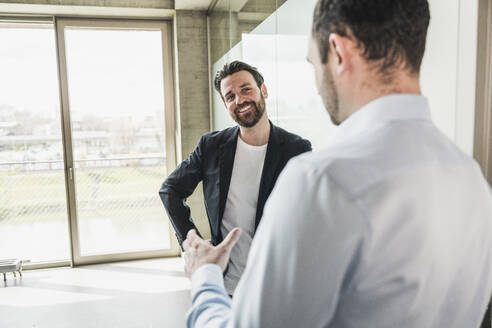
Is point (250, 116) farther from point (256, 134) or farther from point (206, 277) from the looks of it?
point (206, 277)

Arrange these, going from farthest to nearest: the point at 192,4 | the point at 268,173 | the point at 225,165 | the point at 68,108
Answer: the point at 68,108, the point at 192,4, the point at 225,165, the point at 268,173

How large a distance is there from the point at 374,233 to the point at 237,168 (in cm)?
122

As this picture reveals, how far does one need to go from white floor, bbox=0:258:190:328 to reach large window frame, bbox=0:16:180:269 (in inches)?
5.0

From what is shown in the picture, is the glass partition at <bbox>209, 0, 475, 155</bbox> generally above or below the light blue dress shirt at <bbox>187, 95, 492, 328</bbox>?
above

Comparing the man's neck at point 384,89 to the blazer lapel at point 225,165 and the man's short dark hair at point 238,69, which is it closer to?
the blazer lapel at point 225,165

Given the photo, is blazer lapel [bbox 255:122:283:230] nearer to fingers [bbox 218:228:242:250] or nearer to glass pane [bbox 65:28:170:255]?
fingers [bbox 218:228:242:250]

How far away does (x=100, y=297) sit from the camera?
348cm

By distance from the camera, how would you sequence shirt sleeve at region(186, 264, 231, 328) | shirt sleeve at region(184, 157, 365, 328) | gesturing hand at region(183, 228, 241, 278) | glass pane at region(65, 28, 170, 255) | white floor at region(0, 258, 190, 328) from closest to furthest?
shirt sleeve at region(184, 157, 365, 328) < shirt sleeve at region(186, 264, 231, 328) < gesturing hand at region(183, 228, 241, 278) < white floor at region(0, 258, 190, 328) < glass pane at region(65, 28, 170, 255)

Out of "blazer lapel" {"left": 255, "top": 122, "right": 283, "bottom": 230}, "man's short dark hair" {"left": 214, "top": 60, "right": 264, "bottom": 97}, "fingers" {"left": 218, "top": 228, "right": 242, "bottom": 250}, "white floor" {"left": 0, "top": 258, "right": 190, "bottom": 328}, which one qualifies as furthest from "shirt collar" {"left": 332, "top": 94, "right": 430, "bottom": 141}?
"white floor" {"left": 0, "top": 258, "right": 190, "bottom": 328}

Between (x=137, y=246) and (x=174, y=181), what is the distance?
125 inches

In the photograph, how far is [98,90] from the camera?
4.32 m

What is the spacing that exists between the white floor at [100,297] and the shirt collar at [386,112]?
2.86m

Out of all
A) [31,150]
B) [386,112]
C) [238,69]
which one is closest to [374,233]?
[386,112]

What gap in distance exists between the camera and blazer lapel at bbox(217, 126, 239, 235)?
5.31 ft
